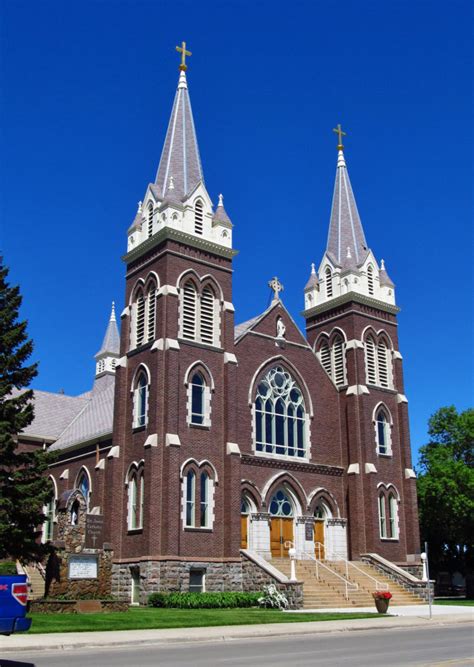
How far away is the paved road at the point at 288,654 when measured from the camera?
12648 mm

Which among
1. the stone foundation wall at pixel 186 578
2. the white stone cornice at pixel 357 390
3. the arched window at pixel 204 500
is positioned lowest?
the stone foundation wall at pixel 186 578

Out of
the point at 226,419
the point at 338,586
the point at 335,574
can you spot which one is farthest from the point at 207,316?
the point at 338,586

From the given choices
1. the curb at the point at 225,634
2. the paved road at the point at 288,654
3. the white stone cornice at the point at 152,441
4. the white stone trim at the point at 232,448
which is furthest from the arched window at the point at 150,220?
the paved road at the point at 288,654

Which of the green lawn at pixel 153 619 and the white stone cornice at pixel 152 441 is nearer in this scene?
the green lawn at pixel 153 619

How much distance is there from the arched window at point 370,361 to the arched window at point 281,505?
8412 mm

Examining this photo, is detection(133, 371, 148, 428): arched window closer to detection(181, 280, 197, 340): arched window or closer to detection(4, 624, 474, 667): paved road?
detection(181, 280, 197, 340): arched window

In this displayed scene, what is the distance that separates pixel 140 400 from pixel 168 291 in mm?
4970

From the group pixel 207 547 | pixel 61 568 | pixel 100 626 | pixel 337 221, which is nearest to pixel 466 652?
pixel 100 626

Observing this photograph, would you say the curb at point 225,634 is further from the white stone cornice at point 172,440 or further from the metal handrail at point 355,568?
the white stone cornice at point 172,440

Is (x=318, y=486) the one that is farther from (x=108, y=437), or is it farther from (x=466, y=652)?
(x=466, y=652)

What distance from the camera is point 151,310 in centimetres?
3459

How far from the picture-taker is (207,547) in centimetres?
3125

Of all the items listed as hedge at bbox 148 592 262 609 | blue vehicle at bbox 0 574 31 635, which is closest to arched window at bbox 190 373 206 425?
hedge at bbox 148 592 262 609

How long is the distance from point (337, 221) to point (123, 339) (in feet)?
53.4
